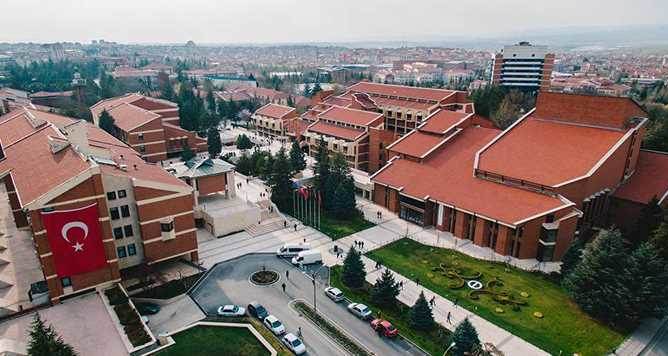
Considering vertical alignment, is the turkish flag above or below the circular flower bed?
above

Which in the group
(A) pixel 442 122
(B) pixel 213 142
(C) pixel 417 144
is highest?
(A) pixel 442 122

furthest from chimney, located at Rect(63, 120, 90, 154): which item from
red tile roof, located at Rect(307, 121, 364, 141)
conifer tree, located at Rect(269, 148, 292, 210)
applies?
red tile roof, located at Rect(307, 121, 364, 141)

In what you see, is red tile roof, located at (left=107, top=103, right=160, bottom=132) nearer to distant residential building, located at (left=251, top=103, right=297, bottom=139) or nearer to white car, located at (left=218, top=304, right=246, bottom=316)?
distant residential building, located at (left=251, top=103, right=297, bottom=139)

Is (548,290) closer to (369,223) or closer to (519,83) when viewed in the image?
(369,223)

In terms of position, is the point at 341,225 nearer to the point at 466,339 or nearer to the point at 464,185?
the point at 464,185

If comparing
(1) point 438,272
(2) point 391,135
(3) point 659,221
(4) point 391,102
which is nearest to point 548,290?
(1) point 438,272

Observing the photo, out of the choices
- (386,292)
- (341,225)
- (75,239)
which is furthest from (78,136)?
(386,292)
